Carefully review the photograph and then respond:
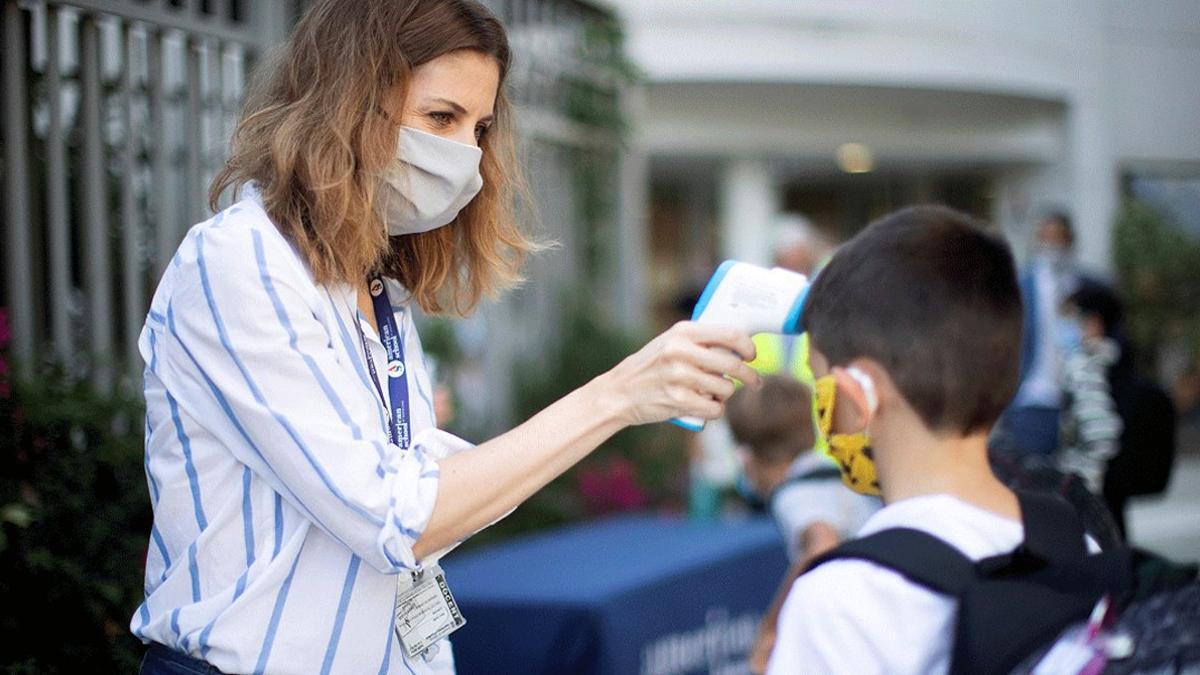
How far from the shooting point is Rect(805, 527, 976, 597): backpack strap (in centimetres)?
153

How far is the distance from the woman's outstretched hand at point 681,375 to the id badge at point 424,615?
1.46ft

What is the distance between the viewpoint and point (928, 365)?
67.1 inches

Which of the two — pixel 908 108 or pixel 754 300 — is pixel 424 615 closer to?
pixel 754 300

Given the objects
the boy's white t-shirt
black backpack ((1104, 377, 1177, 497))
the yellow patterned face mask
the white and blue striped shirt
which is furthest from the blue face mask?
the white and blue striped shirt

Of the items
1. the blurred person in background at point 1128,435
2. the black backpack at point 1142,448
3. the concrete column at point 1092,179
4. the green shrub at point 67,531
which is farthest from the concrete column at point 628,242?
the concrete column at point 1092,179

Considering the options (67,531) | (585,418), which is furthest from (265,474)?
(67,531)

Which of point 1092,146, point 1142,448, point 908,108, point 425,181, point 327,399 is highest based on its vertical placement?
point 908,108

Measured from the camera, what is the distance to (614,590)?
12.5 ft

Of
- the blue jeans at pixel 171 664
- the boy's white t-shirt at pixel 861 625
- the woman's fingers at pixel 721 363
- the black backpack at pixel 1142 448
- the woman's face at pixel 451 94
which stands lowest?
the black backpack at pixel 1142 448

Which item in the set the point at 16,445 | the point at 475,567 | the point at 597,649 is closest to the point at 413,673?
the point at 16,445

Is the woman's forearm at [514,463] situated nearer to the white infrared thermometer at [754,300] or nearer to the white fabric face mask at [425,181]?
the white infrared thermometer at [754,300]

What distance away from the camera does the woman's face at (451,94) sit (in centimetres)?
195

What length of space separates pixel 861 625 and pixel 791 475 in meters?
2.12

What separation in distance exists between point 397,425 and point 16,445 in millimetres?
1445
